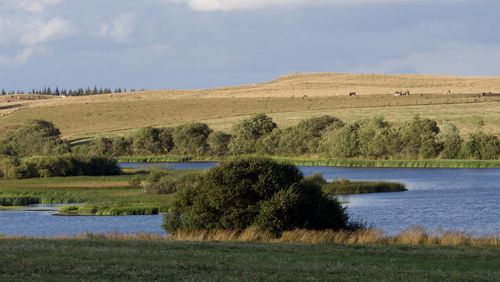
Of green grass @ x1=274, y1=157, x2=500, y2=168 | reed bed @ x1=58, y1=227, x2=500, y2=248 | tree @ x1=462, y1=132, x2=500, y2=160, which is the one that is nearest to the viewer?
reed bed @ x1=58, y1=227, x2=500, y2=248

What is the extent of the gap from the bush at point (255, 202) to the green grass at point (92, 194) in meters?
17.9

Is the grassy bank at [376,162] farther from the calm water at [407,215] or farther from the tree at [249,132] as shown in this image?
the calm water at [407,215]

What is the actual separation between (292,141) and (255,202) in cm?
7339

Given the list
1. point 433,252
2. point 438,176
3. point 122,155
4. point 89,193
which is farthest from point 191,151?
point 433,252

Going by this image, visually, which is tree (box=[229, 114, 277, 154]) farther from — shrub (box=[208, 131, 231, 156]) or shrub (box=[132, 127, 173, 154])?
shrub (box=[132, 127, 173, 154])

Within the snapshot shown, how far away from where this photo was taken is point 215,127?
122 metres

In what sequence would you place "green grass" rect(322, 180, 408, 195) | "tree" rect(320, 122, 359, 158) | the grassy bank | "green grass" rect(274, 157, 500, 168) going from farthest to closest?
"tree" rect(320, 122, 359, 158) < the grassy bank < "green grass" rect(274, 157, 500, 168) < "green grass" rect(322, 180, 408, 195)

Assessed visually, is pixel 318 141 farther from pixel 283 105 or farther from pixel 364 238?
pixel 364 238

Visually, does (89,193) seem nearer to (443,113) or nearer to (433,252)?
(433,252)

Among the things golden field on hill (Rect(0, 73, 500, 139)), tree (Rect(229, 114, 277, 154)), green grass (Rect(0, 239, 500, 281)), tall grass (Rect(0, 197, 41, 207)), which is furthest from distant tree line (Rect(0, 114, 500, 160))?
green grass (Rect(0, 239, 500, 281))

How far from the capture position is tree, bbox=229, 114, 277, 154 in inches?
4259

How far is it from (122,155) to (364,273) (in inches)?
3821

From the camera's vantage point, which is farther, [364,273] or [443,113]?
[443,113]

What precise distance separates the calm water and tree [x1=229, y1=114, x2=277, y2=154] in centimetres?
4011
